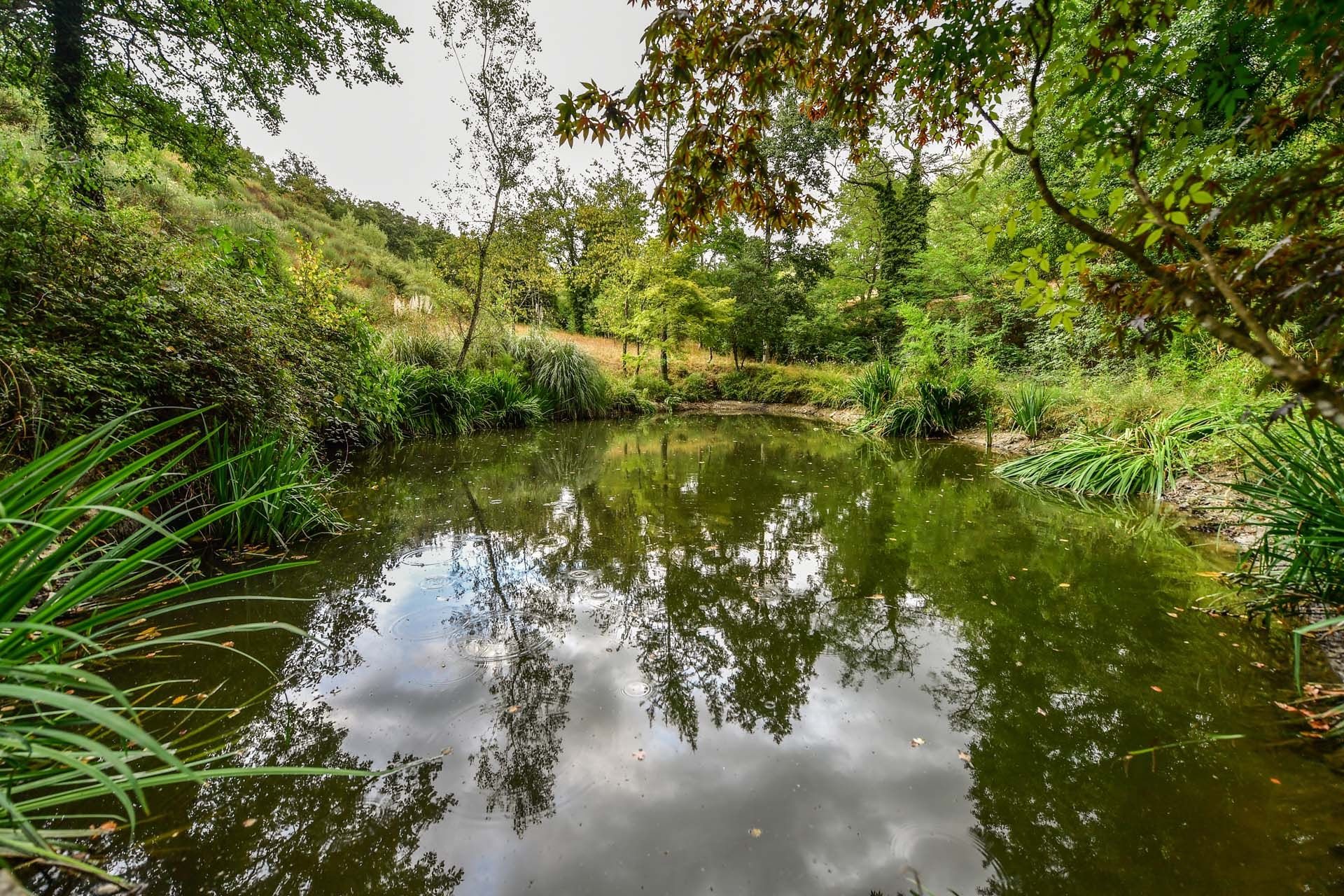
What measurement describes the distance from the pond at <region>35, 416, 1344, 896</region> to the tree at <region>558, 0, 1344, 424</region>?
1322mm

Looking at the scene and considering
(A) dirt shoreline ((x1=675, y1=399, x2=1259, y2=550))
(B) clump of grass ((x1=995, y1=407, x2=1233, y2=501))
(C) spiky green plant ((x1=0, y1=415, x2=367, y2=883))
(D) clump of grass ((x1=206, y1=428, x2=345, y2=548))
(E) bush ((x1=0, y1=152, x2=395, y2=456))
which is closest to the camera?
(C) spiky green plant ((x1=0, y1=415, x2=367, y2=883))

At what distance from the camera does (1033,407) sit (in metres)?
7.83

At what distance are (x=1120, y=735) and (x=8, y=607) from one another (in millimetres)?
3136

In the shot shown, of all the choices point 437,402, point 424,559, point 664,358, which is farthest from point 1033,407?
point 437,402

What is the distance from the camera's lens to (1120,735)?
5.90 feet

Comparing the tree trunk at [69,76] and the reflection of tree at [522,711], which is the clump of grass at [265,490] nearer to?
the reflection of tree at [522,711]

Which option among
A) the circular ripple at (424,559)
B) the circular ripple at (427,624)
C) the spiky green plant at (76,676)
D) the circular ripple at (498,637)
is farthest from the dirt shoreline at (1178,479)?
the circular ripple at (424,559)

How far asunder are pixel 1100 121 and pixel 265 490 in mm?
4157

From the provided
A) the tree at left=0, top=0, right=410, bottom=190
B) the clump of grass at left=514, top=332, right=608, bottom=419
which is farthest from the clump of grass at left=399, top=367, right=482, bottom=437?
the tree at left=0, top=0, right=410, bottom=190

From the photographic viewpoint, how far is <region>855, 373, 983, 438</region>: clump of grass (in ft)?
31.2

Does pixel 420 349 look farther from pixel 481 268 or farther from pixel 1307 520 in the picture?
pixel 1307 520

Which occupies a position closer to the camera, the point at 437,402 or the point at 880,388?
the point at 437,402

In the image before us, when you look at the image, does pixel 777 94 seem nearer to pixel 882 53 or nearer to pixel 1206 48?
pixel 882 53

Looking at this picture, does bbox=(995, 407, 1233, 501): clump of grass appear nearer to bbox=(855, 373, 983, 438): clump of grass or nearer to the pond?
the pond
